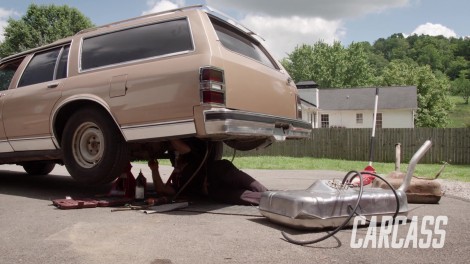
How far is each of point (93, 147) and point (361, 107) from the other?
3854 cm

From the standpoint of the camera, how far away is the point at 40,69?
5.66m

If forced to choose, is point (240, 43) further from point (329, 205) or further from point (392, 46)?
point (392, 46)

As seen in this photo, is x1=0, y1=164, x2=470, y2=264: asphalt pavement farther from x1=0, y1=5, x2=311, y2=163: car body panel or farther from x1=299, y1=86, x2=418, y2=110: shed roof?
Result: x1=299, y1=86, x2=418, y2=110: shed roof

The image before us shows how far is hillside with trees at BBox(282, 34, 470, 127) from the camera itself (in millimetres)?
52531

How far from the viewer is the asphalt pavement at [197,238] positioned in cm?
281

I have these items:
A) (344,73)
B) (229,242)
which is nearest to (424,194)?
(229,242)

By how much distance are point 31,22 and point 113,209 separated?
42.3 meters

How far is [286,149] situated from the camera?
21250 mm

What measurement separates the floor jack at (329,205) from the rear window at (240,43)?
6.42 ft

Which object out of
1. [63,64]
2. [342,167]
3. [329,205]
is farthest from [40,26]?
[329,205]

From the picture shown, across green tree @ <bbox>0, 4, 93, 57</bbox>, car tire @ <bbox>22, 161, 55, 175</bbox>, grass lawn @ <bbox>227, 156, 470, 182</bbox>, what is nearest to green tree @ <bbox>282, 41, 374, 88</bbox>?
green tree @ <bbox>0, 4, 93, 57</bbox>

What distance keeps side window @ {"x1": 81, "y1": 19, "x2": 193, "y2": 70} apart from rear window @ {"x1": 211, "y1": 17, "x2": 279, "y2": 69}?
48cm

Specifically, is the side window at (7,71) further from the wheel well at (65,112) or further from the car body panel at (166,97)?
the wheel well at (65,112)

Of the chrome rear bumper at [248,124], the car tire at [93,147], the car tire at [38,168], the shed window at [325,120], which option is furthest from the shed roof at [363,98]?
the car tire at [93,147]
